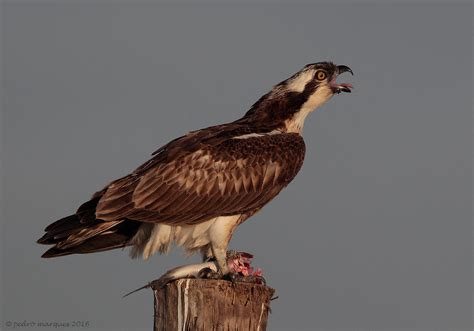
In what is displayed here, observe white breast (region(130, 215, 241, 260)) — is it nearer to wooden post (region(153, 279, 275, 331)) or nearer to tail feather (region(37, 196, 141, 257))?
tail feather (region(37, 196, 141, 257))

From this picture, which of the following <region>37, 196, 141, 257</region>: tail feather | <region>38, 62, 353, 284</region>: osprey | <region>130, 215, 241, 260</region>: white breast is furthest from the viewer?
<region>130, 215, 241, 260</region>: white breast

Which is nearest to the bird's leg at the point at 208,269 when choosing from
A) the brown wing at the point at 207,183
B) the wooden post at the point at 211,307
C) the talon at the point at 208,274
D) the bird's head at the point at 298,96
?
the talon at the point at 208,274

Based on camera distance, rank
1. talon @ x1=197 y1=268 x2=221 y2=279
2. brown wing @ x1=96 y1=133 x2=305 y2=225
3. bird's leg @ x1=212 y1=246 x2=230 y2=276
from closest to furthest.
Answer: talon @ x1=197 y1=268 x2=221 y2=279 → bird's leg @ x1=212 y1=246 x2=230 y2=276 → brown wing @ x1=96 y1=133 x2=305 y2=225

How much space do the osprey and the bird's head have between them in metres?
0.37

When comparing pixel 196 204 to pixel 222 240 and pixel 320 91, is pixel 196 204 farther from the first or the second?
pixel 320 91

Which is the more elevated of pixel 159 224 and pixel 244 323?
pixel 159 224

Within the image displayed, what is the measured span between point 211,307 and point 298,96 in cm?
506

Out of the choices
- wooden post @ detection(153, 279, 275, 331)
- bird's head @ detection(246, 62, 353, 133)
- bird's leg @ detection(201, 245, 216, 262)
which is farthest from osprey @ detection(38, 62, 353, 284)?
wooden post @ detection(153, 279, 275, 331)

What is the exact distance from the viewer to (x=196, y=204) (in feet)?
39.3

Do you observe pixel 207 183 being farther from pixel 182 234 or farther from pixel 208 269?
pixel 208 269

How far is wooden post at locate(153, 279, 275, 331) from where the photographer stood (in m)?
8.96

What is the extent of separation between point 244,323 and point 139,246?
3.21 metres

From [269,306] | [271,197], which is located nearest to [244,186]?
[271,197]

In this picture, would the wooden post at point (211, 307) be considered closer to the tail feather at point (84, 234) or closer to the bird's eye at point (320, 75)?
the tail feather at point (84, 234)
